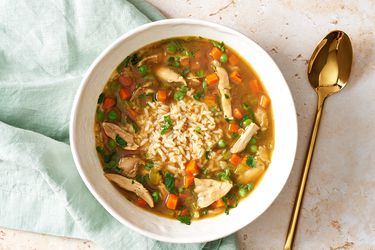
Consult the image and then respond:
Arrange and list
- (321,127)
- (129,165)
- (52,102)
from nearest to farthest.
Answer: (129,165)
(52,102)
(321,127)

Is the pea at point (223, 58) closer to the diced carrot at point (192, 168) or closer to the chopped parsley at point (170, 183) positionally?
the diced carrot at point (192, 168)

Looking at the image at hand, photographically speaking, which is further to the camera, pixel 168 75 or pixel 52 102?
pixel 52 102

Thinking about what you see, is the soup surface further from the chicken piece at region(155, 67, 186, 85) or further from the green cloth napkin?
the green cloth napkin

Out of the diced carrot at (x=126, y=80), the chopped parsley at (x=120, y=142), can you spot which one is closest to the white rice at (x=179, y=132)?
the chopped parsley at (x=120, y=142)

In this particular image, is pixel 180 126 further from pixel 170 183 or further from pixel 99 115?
pixel 99 115

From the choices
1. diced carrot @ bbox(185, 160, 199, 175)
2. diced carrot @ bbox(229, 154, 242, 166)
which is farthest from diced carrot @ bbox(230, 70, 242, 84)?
diced carrot @ bbox(185, 160, 199, 175)

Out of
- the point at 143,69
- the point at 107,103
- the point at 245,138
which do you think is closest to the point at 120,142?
the point at 107,103

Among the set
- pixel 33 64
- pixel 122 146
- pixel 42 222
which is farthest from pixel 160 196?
pixel 33 64
